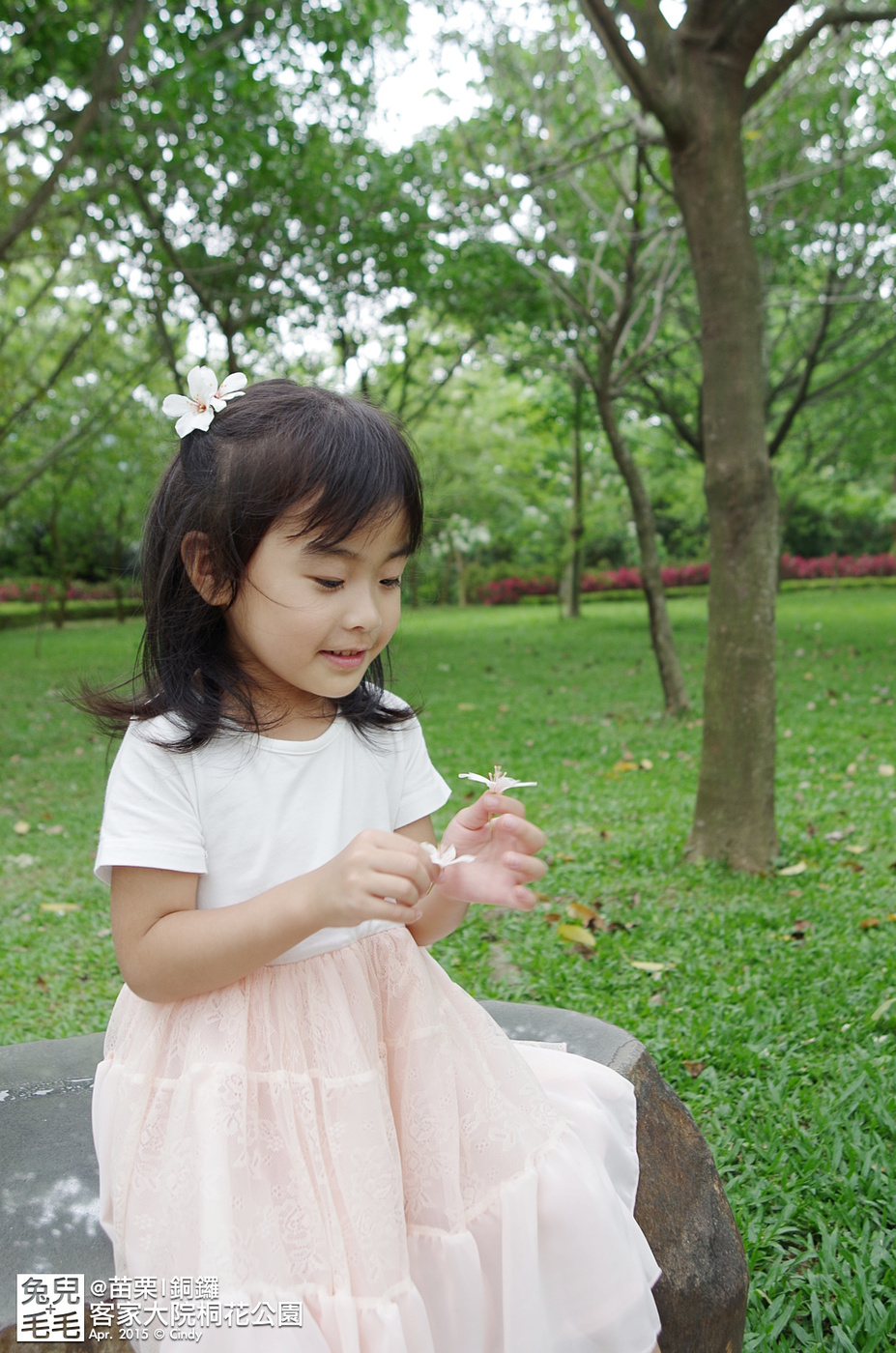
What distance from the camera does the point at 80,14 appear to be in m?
6.60

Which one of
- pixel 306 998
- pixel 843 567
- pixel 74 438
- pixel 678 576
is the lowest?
pixel 306 998

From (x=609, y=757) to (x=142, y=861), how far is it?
5.69m

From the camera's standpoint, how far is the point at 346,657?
4.90 ft

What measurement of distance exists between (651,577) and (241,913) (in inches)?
296

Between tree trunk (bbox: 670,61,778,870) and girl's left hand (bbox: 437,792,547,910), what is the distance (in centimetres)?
290

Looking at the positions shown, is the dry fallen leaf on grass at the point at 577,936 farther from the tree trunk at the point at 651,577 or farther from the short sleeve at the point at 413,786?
the tree trunk at the point at 651,577

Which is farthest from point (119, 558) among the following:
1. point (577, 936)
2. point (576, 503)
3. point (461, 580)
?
point (577, 936)

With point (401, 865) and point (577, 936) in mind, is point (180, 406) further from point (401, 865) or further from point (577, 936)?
point (577, 936)

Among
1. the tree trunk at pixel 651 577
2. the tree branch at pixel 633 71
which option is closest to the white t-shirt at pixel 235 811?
the tree branch at pixel 633 71

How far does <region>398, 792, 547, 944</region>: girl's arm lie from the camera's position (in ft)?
4.58

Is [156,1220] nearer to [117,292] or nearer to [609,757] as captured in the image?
[609,757]

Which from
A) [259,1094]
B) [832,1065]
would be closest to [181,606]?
[259,1094]

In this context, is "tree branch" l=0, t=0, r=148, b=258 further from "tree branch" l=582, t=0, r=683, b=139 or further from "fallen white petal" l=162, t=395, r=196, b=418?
"fallen white petal" l=162, t=395, r=196, b=418

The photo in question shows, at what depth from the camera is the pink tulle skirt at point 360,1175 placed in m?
1.27
